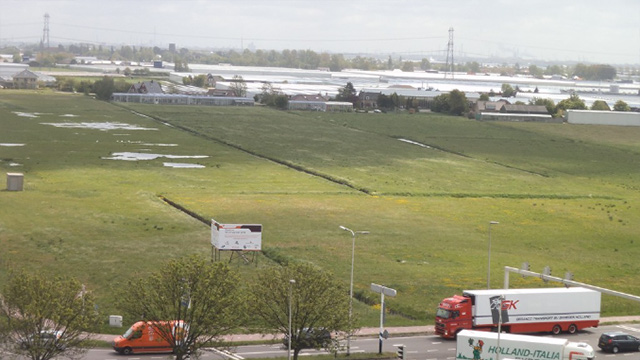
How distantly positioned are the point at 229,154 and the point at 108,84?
82232mm

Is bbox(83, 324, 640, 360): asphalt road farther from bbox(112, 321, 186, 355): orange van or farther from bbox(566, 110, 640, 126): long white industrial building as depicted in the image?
bbox(566, 110, 640, 126): long white industrial building

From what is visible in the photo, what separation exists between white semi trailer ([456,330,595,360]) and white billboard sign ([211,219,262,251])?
800 inches

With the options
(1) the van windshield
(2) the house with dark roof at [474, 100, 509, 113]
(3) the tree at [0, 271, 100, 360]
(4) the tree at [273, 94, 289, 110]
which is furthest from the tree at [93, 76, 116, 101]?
(3) the tree at [0, 271, 100, 360]

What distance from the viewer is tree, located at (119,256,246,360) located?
133 feet

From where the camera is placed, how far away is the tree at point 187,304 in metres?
40.5

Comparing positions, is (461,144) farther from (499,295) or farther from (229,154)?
(499,295)

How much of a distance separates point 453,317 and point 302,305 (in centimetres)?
944

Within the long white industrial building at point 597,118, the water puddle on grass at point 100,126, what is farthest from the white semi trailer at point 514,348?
the long white industrial building at point 597,118

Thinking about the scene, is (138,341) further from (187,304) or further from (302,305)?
(302,305)

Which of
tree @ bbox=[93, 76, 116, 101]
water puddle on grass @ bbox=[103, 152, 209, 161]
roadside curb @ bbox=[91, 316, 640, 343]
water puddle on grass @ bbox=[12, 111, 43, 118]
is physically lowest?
roadside curb @ bbox=[91, 316, 640, 343]

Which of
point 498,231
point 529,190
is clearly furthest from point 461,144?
point 498,231

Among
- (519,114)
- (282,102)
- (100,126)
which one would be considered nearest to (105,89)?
(282,102)

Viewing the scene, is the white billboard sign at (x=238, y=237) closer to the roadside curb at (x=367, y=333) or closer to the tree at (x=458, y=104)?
the roadside curb at (x=367, y=333)

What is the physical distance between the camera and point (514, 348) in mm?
42344
